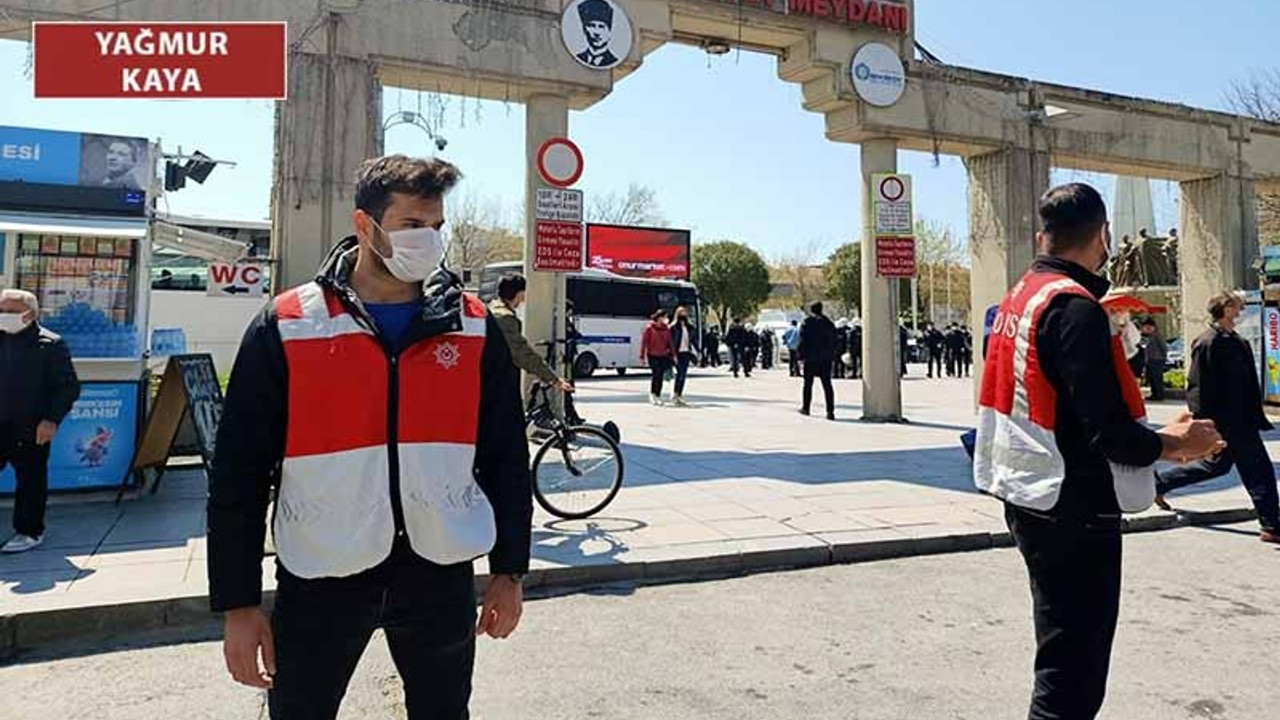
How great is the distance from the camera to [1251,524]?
275 inches

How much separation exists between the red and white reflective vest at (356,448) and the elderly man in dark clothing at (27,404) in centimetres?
463

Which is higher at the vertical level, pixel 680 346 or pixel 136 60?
pixel 136 60

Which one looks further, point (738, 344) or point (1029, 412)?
point (738, 344)

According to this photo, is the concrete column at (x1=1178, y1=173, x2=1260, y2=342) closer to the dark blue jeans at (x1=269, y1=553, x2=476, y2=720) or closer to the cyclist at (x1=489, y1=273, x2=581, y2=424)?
the cyclist at (x1=489, y1=273, x2=581, y2=424)

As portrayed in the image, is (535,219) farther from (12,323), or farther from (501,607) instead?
(501,607)

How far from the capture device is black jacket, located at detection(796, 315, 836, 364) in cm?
1370

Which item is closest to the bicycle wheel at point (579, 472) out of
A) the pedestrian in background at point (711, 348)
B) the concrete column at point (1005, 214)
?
the concrete column at point (1005, 214)

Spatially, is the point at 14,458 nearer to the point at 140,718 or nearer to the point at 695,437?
the point at 140,718

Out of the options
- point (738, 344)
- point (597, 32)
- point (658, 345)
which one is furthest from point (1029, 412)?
point (738, 344)

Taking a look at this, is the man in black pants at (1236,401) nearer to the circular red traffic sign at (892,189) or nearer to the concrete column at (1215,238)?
the circular red traffic sign at (892,189)

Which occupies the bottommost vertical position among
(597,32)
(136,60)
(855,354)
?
(855,354)

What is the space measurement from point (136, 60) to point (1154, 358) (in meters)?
17.8

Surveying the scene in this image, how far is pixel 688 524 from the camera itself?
640cm

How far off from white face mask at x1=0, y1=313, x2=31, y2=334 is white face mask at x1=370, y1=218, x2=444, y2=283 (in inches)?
191
